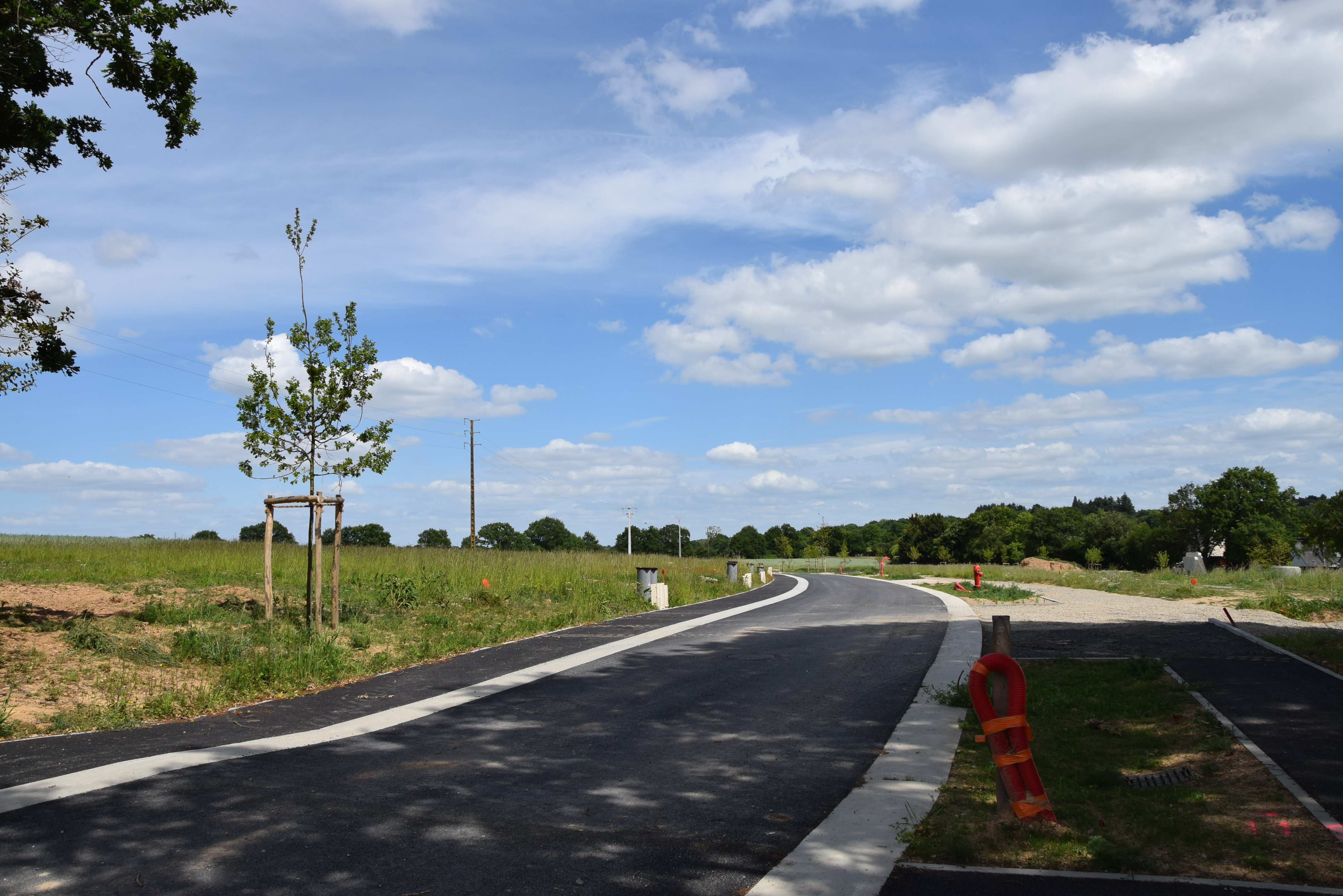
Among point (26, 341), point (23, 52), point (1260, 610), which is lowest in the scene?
point (1260, 610)

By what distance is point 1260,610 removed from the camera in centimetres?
1714

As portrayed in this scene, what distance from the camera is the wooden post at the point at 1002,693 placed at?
15.6 ft

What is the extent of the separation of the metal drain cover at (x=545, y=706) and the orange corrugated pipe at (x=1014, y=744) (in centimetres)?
464

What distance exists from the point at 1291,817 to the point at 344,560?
22.7m

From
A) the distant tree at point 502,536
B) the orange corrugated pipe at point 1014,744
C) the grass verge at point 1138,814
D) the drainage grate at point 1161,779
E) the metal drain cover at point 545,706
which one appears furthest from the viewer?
the distant tree at point 502,536

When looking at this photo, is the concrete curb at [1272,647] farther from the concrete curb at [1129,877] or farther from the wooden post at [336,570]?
the wooden post at [336,570]

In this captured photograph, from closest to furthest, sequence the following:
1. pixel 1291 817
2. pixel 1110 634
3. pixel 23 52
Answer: pixel 1291 817 → pixel 23 52 → pixel 1110 634

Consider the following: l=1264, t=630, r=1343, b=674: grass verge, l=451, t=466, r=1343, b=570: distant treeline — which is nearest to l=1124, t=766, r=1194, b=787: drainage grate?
l=1264, t=630, r=1343, b=674: grass verge

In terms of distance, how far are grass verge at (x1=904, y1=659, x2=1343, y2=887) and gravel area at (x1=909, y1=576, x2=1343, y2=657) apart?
390 cm

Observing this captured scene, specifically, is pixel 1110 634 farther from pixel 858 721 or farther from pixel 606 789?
pixel 606 789

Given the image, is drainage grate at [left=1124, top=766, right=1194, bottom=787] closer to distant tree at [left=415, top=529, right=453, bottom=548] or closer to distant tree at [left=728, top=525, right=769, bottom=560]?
distant tree at [left=415, top=529, right=453, bottom=548]

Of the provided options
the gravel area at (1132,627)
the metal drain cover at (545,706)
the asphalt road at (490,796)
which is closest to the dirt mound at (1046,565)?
the gravel area at (1132,627)

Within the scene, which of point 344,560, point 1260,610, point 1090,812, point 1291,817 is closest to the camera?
point 1291,817

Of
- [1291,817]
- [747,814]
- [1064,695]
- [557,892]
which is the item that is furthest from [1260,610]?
[557,892]
